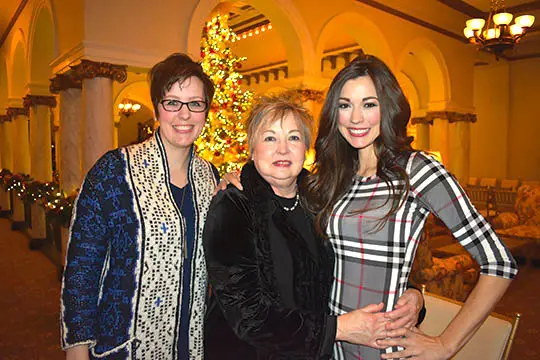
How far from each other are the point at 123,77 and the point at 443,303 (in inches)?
198

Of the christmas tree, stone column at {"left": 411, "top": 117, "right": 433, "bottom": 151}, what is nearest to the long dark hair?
the christmas tree

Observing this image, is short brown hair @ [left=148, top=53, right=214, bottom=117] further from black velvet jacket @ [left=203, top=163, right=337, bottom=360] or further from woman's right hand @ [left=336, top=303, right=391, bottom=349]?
woman's right hand @ [left=336, top=303, right=391, bottom=349]

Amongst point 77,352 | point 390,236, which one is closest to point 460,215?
point 390,236

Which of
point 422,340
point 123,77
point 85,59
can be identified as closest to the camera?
point 422,340

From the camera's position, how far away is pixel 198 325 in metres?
1.76

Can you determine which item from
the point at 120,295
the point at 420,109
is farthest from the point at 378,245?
the point at 420,109

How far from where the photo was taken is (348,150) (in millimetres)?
1855

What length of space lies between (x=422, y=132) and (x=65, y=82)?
431 inches

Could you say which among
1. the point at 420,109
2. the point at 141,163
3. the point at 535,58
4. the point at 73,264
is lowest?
the point at 73,264

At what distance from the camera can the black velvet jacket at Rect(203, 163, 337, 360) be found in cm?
139

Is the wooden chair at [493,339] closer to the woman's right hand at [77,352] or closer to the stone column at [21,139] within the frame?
the woman's right hand at [77,352]

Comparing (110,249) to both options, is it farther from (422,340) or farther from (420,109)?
(420,109)

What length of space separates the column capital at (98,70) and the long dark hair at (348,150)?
14.4 feet

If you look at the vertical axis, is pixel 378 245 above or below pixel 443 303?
above
